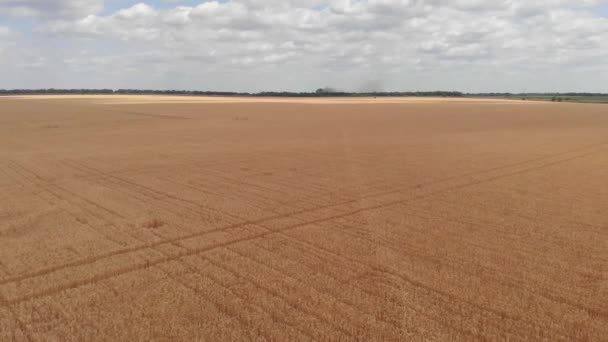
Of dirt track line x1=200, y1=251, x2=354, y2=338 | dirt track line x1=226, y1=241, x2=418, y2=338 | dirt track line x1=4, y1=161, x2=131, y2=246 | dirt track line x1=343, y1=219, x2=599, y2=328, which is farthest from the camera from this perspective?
dirt track line x1=4, y1=161, x2=131, y2=246

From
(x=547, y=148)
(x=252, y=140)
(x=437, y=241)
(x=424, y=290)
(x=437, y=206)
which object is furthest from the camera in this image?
(x=252, y=140)

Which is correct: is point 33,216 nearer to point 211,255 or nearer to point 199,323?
point 211,255

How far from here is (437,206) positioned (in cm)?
1091

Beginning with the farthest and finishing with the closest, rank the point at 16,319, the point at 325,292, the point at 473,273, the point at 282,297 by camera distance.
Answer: the point at 473,273
the point at 325,292
the point at 282,297
the point at 16,319

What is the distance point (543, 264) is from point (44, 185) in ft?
40.4

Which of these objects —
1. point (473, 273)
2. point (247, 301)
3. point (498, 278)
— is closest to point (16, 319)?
point (247, 301)

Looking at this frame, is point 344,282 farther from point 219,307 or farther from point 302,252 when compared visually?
point 219,307

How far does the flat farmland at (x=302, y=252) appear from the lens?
559 cm

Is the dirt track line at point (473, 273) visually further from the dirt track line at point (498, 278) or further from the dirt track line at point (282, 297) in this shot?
the dirt track line at point (282, 297)

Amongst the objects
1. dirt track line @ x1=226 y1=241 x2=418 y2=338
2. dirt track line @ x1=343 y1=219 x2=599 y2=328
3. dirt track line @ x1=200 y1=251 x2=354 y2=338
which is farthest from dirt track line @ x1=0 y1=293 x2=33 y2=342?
dirt track line @ x1=343 y1=219 x2=599 y2=328

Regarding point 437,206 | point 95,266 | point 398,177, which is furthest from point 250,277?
point 398,177

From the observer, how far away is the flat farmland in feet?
18.4

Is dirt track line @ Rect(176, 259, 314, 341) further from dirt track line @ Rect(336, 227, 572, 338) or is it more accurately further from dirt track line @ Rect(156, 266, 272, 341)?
dirt track line @ Rect(336, 227, 572, 338)

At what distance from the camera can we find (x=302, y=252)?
7.81 meters
